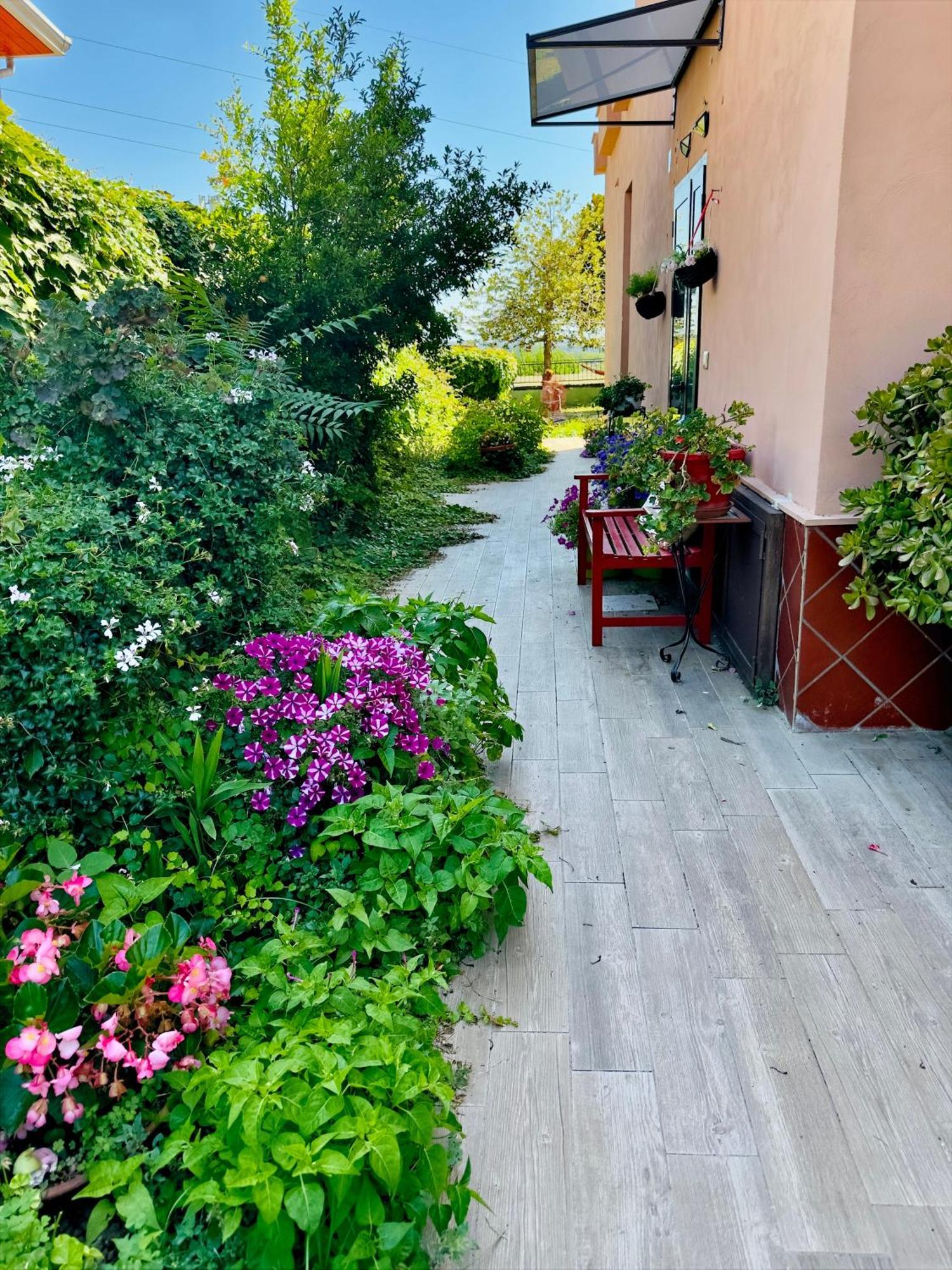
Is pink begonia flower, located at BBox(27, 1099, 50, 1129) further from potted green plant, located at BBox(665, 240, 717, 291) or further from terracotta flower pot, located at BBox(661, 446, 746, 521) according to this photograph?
potted green plant, located at BBox(665, 240, 717, 291)

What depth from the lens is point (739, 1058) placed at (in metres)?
1.90

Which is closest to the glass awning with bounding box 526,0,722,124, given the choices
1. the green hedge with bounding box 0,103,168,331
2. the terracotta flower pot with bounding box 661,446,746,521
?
the terracotta flower pot with bounding box 661,446,746,521

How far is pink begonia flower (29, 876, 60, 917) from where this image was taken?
174cm

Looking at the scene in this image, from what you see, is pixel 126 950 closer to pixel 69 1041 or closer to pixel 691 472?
pixel 69 1041

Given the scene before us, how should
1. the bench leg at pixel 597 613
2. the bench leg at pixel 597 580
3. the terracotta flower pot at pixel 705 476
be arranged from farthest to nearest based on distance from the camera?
1. the bench leg at pixel 597 613
2. the bench leg at pixel 597 580
3. the terracotta flower pot at pixel 705 476

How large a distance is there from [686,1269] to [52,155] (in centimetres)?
501

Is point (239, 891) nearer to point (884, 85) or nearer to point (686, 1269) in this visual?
point (686, 1269)

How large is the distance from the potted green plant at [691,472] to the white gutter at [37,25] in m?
6.12

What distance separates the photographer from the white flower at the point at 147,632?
225cm

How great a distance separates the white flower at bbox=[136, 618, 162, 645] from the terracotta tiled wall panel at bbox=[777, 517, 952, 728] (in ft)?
7.49

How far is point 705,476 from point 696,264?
5.21 feet

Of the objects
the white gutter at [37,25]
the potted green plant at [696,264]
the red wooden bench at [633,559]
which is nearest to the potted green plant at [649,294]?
the potted green plant at [696,264]

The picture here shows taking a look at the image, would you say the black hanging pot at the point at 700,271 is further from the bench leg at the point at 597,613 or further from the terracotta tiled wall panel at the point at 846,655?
the terracotta tiled wall panel at the point at 846,655

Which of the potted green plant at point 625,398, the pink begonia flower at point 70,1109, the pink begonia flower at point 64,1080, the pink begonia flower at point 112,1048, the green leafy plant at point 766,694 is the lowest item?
the green leafy plant at point 766,694
